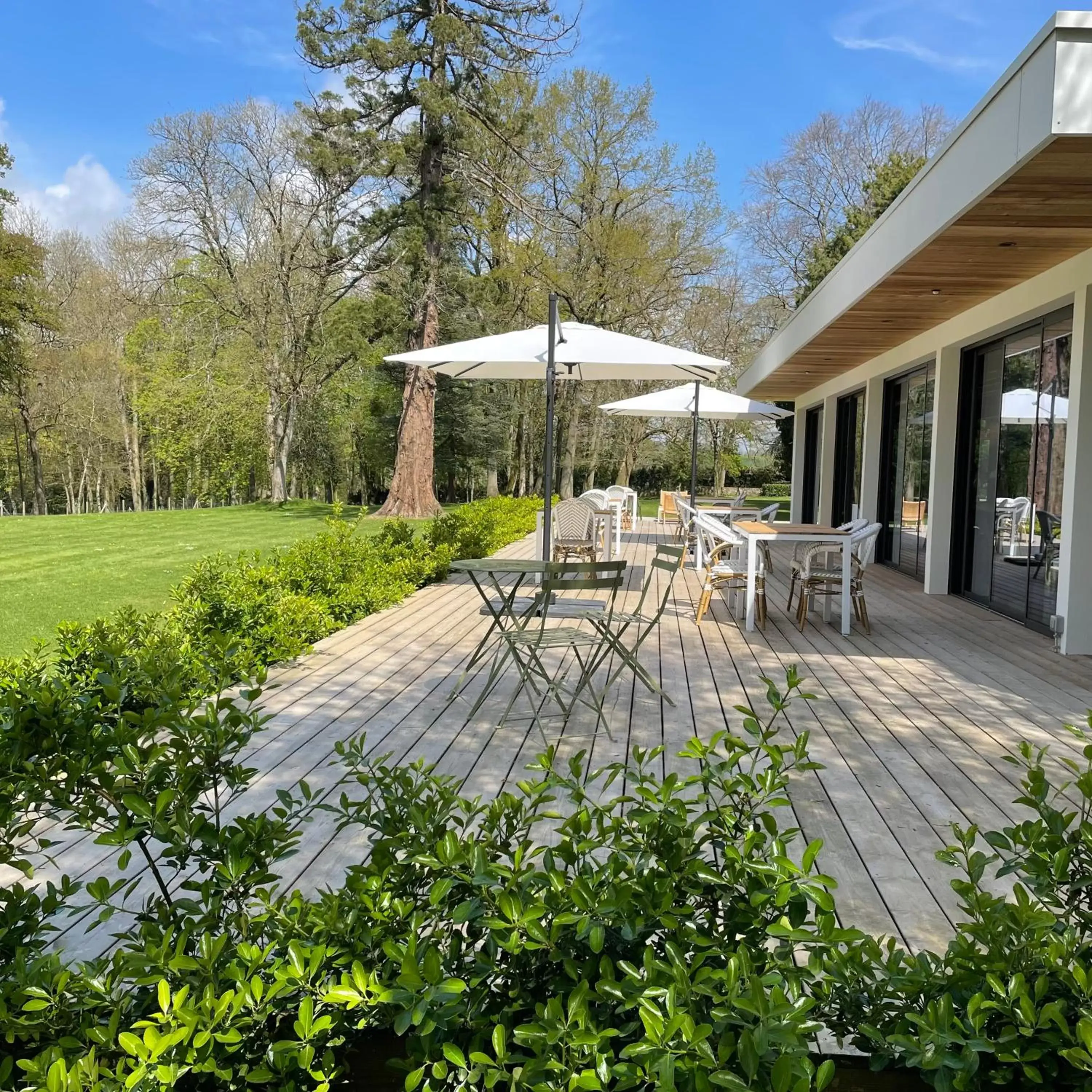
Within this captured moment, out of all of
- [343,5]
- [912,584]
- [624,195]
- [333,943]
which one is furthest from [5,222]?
[333,943]

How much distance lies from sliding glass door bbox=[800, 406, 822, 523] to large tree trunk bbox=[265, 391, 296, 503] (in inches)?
495

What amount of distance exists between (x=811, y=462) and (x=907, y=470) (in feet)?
24.1

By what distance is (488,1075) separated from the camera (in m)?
1.25

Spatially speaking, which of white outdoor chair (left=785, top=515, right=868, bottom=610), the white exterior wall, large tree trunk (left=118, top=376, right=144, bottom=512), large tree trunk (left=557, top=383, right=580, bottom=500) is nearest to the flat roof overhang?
the white exterior wall

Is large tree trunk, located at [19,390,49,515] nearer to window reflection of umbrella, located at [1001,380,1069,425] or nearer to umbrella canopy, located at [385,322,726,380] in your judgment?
umbrella canopy, located at [385,322,726,380]

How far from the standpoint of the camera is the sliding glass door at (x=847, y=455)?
1309cm

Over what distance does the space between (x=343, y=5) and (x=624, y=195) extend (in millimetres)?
7564

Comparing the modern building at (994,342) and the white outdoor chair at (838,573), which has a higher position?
the modern building at (994,342)

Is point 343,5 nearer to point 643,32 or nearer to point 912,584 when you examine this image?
point 643,32

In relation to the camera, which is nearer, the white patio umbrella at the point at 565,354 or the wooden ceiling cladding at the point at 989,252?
the wooden ceiling cladding at the point at 989,252

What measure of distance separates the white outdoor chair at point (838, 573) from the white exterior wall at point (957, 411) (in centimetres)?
129

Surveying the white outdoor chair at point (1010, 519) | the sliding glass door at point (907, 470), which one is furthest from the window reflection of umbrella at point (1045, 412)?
the sliding glass door at point (907, 470)

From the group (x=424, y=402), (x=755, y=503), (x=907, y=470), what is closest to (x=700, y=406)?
(x=907, y=470)

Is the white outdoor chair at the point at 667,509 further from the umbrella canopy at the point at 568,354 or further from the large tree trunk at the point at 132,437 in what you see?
the large tree trunk at the point at 132,437
